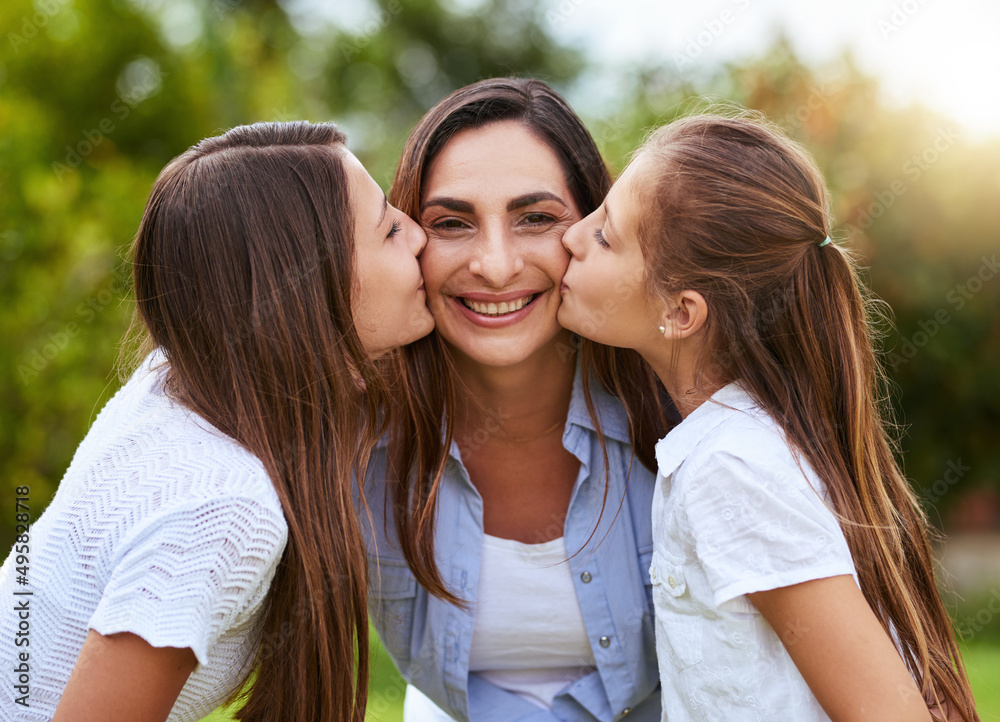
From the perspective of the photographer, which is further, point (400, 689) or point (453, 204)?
point (400, 689)

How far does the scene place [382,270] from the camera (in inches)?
96.7

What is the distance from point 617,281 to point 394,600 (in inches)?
47.9

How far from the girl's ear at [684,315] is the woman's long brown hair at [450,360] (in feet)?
1.61

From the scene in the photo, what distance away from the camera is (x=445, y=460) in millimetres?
2715

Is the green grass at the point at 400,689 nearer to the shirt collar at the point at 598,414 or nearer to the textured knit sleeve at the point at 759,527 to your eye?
the shirt collar at the point at 598,414

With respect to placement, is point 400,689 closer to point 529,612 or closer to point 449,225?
point 529,612

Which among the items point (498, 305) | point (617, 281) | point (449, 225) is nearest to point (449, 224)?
point (449, 225)

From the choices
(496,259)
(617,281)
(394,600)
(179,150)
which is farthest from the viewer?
(179,150)

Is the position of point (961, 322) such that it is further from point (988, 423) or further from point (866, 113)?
point (866, 113)

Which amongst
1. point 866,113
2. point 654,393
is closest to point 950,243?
point 866,113

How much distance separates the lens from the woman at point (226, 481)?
1702 mm

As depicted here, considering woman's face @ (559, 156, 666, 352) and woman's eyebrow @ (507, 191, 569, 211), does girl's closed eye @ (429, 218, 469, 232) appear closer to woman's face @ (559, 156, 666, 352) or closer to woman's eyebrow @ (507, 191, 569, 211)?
woman's eyebrow @ (507, 191, 569, 211)

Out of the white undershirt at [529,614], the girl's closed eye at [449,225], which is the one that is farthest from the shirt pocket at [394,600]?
the girl's closed eye at [449,225]

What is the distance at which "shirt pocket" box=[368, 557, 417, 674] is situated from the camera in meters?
2.70
